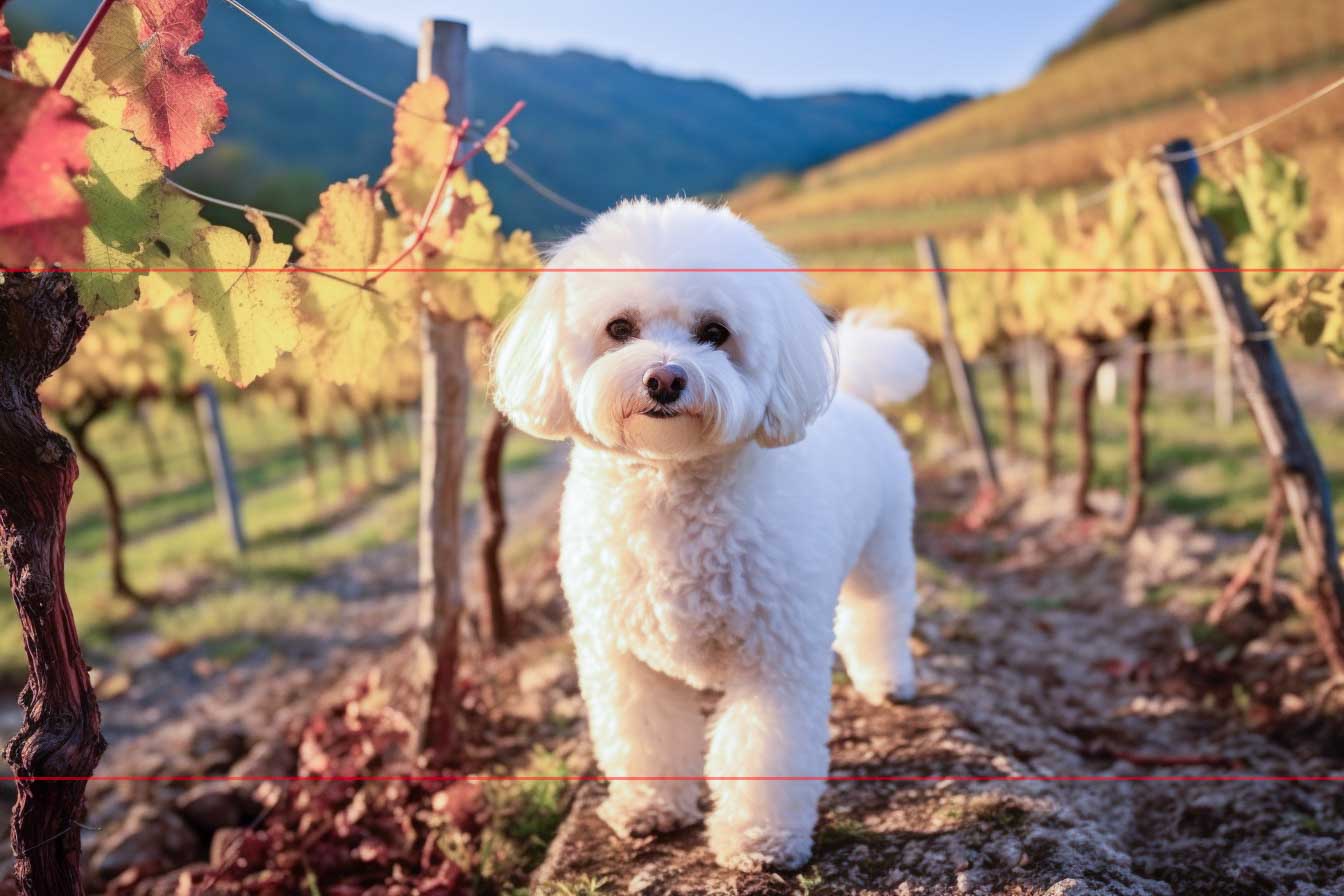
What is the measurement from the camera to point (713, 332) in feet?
7.97

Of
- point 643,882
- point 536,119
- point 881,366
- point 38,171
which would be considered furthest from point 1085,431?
point 536,119

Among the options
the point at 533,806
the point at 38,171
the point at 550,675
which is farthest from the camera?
the point at 550,675

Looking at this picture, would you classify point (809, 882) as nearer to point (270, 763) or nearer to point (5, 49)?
point (5, 49)

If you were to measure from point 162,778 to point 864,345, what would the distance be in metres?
3.96

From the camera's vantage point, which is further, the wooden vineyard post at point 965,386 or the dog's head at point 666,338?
the wooden vineyard post at point 965,386

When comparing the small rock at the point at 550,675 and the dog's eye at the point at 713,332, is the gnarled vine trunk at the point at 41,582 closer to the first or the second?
the dog's eye at the point at 713,332

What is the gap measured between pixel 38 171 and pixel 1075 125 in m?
59.9

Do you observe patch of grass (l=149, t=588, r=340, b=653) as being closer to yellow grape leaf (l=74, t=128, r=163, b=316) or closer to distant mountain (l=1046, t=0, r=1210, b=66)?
yellow grape leaf (l=74, t=128, r=163, b=316)

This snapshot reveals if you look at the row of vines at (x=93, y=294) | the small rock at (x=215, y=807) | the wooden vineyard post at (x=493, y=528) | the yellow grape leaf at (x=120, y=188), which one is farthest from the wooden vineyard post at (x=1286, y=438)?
the small rock at (x=215, y=807)

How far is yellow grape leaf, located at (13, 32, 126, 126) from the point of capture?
2010mm

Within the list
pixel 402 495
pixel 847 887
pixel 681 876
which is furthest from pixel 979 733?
pixel 402 495

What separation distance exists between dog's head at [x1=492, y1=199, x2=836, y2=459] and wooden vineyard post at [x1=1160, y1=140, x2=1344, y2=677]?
2.52 metres

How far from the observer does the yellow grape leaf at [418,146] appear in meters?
3.16

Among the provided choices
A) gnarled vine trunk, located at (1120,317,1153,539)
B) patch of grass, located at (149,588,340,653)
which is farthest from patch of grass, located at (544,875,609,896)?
gnarled vine trunk, located at (1120,317,1153,539)
